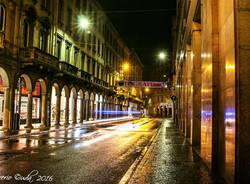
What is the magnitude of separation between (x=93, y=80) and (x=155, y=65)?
62370 mm

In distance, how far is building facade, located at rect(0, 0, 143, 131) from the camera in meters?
23.2

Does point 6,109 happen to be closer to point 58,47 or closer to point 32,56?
point 32,56

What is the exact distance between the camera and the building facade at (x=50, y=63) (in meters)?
23.2

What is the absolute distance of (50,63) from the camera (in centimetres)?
2778

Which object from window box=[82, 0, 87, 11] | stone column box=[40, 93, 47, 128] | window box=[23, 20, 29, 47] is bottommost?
stone column box=[40, 93, 47, 128]

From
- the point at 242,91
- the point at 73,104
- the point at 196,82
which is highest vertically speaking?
the point at 196,82

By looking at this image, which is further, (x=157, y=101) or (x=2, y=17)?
(x=157, y=101)

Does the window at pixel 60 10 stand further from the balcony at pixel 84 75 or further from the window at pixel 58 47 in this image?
the balcony at pixel 84 75

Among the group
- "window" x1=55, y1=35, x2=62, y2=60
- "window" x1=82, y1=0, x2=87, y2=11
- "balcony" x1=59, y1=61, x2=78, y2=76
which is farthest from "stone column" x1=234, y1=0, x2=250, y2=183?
"window" x1=82, y1=0, x2=87, y2=11

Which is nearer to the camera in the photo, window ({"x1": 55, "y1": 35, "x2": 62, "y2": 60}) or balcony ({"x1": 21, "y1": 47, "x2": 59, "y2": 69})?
balcony ({"x1": 21, "y1": 47, "x2": 59, "y2": 69})

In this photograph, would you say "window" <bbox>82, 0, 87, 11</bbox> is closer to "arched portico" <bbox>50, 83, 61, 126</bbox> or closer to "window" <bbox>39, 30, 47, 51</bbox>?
"window" <bbox>39, 30, 47, 51</bbox>

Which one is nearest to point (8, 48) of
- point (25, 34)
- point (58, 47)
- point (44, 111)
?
point (25, 34)

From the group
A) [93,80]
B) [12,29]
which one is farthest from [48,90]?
[93,80]
